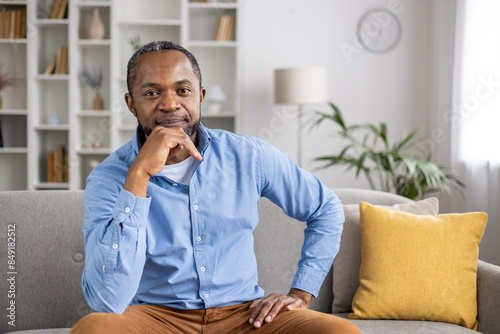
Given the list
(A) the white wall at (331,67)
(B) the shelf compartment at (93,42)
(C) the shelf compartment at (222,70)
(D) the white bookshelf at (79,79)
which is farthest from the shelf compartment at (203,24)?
(B) the shelf compartment at (93,42)

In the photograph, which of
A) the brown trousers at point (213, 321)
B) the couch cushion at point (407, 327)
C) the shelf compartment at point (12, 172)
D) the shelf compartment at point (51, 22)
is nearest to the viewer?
the brown trousers at point (213, 321)

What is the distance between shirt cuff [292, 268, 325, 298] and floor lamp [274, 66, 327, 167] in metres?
2.44

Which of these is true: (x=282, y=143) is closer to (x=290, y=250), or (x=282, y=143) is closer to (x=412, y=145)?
(x=412, y=145)

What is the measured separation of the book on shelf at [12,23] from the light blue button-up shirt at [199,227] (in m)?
3.34

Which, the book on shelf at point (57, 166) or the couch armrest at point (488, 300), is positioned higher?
the book on shelf at point (57, 166)

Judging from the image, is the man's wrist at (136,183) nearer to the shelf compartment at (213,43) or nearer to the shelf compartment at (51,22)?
the shelf compartment at (213,43)

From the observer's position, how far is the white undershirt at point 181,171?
1.48m

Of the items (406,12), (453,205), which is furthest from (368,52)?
(453,205)

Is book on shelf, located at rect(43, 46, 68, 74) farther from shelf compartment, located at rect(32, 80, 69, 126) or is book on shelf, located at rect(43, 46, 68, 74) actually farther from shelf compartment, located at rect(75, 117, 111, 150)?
shelf compartment, located at rect(75, 117, 111, 150)

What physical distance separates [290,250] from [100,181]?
821mm

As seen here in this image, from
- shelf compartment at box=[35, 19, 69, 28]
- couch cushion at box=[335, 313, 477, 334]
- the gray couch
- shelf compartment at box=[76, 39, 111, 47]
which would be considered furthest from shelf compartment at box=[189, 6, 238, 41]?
couch cushion at box=[335, 313, 477, 334]

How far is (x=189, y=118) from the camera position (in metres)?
1.47

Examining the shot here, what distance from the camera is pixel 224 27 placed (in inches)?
169

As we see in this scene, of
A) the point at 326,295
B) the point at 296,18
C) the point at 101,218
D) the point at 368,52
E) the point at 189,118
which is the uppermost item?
the point at 296,18
